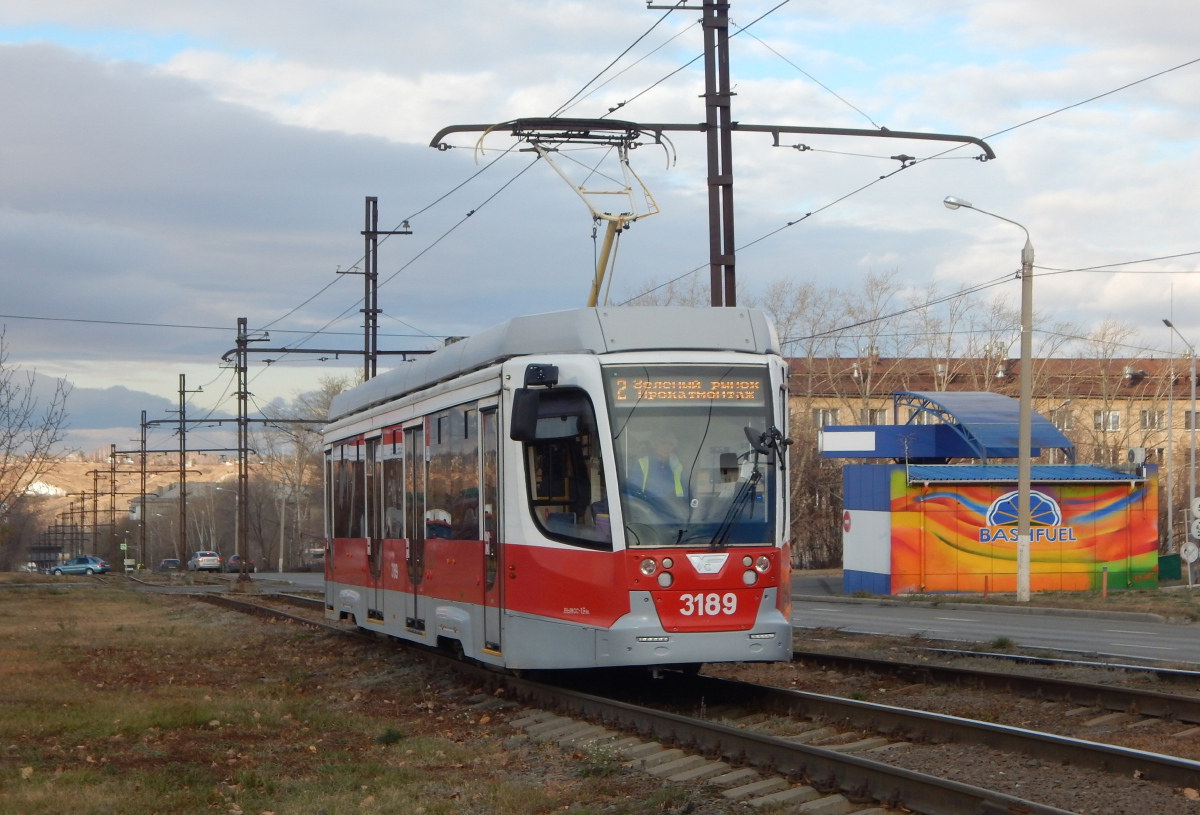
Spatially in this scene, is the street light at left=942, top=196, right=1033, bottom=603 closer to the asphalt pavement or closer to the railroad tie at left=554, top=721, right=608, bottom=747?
the asphalt pavement

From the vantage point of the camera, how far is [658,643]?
420 inches

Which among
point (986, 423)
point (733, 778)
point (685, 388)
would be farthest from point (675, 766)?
point (986, 423)

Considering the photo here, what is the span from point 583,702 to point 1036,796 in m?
4.66

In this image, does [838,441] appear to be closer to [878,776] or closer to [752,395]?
[752,395]

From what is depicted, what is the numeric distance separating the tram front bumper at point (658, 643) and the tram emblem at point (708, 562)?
0.48 metres

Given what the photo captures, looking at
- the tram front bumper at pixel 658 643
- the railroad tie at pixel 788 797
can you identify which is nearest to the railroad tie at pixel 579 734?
the tram front bumper at pixel 658 643

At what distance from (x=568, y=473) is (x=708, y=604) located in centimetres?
157

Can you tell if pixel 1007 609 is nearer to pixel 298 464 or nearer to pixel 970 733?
pixel 970 733

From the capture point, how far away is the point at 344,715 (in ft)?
39.1

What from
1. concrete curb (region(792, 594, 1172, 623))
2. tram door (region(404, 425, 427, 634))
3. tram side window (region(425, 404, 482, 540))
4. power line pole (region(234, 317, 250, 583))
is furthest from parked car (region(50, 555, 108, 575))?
tram side window (region(425, 404, 482, 540))

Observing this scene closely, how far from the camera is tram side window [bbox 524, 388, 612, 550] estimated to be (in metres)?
10.9

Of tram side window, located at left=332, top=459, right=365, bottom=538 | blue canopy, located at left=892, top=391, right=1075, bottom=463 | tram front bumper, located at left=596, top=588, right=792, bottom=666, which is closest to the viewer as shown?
tram front bumper, located at left=596, top=588, right=792, bottom=666

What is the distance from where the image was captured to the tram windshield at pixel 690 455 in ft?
35.6

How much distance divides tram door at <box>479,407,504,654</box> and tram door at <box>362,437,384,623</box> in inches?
177
